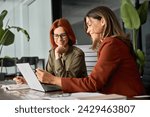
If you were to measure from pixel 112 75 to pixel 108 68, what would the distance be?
0.05 m

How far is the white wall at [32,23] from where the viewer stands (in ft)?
11.6

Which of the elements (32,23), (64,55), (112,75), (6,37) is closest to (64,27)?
(64,55)

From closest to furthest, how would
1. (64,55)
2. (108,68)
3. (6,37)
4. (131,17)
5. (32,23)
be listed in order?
(108,68), (64,55), (131,17), (6,37), (32,23)

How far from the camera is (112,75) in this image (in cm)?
Result: 101

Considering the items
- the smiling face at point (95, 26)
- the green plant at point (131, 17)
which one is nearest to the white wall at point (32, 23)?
the green plant at point (131, 17)

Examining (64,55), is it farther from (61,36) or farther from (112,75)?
(112,75)

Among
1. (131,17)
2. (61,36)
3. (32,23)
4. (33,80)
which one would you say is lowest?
(33,80)

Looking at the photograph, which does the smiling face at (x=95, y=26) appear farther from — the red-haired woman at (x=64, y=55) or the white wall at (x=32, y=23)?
the white wall at (x=32, y=23)

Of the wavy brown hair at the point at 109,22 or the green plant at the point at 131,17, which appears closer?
the wavy brown hair at the point at 109,22

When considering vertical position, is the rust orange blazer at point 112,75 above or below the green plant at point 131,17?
below

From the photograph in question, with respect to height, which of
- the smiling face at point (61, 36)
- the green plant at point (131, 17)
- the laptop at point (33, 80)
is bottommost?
the laptop at point (33, 80)

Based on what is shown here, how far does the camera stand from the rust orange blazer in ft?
3.18

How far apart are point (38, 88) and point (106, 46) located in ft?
0.99

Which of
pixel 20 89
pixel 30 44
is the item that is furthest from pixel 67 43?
pixel 30 44
